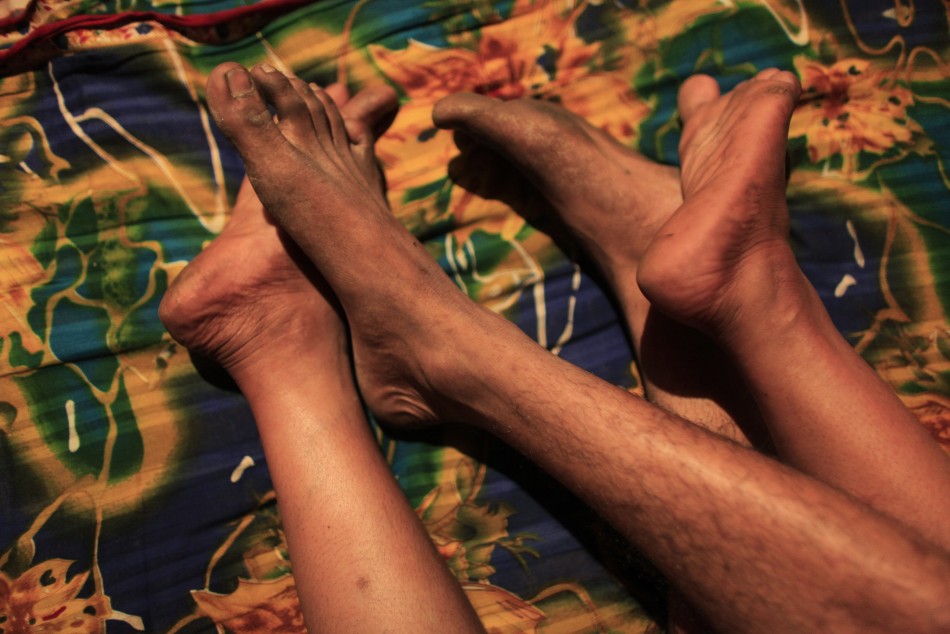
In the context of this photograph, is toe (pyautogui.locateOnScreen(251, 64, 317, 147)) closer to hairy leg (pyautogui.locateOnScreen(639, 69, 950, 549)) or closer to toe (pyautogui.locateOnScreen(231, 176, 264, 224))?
toe (pyautogui.locateOnScreen(231, 176, 264, 224))

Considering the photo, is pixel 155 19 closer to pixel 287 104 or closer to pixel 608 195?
pixel 287 104

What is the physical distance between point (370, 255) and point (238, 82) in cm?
29

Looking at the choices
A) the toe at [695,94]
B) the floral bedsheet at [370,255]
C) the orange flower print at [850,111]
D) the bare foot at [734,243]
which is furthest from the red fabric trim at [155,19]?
the orange flower print at [850,111]

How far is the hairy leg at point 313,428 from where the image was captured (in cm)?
75

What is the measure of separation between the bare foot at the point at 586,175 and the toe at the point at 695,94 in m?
0.13

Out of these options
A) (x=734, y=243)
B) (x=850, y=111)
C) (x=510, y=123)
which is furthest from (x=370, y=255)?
(x=850, y=111)

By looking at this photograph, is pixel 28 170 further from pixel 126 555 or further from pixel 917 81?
pixel 917 81

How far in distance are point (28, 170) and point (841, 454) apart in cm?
124

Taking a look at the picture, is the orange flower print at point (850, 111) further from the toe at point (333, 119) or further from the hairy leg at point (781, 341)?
the toe at point (333, 119)

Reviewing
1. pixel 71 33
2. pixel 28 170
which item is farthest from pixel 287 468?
pixel 71 33

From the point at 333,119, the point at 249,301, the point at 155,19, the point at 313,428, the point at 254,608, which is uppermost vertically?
the point at 155,19

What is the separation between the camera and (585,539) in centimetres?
94

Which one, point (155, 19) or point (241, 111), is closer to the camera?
point (241, 111)

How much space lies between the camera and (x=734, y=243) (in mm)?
710
